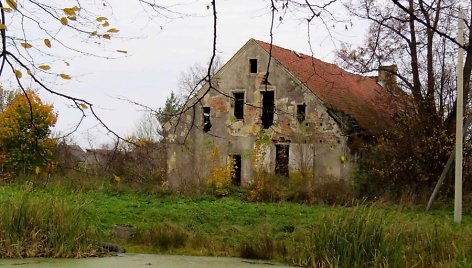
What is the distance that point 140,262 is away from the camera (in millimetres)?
7176

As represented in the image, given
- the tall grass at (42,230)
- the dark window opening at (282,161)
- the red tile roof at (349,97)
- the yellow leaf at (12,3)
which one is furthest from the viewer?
the dark window opening at (282,161)

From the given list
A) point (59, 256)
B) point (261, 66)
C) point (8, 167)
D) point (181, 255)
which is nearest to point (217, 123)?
point (261, 66)

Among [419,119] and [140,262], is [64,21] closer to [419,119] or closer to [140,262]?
[140,262]

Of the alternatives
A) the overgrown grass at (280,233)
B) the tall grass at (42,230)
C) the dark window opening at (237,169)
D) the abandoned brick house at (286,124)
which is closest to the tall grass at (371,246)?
the overgrown grass at (280,233)

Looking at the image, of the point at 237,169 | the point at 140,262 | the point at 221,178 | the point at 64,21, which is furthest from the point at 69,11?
the point at 237,169

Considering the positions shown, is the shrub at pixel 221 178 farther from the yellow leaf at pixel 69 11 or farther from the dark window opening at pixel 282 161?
the yellow leaf at pixel 69 11

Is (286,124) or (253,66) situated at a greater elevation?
(253,66)

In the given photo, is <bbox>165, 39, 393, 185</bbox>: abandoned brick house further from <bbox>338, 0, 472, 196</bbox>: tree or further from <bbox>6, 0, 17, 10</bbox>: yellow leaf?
<bbox>6, 0, 17, 10</bbox>: yellow leaf

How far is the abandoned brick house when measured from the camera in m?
17.2

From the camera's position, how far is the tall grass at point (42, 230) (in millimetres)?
7301

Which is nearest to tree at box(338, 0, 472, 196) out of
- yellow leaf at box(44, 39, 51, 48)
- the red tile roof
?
the red tile roof

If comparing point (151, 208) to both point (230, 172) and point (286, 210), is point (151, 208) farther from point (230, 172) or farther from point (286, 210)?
point (230, 172)

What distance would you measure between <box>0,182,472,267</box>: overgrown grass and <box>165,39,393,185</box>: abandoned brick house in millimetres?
4582

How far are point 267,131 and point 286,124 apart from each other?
625mm
